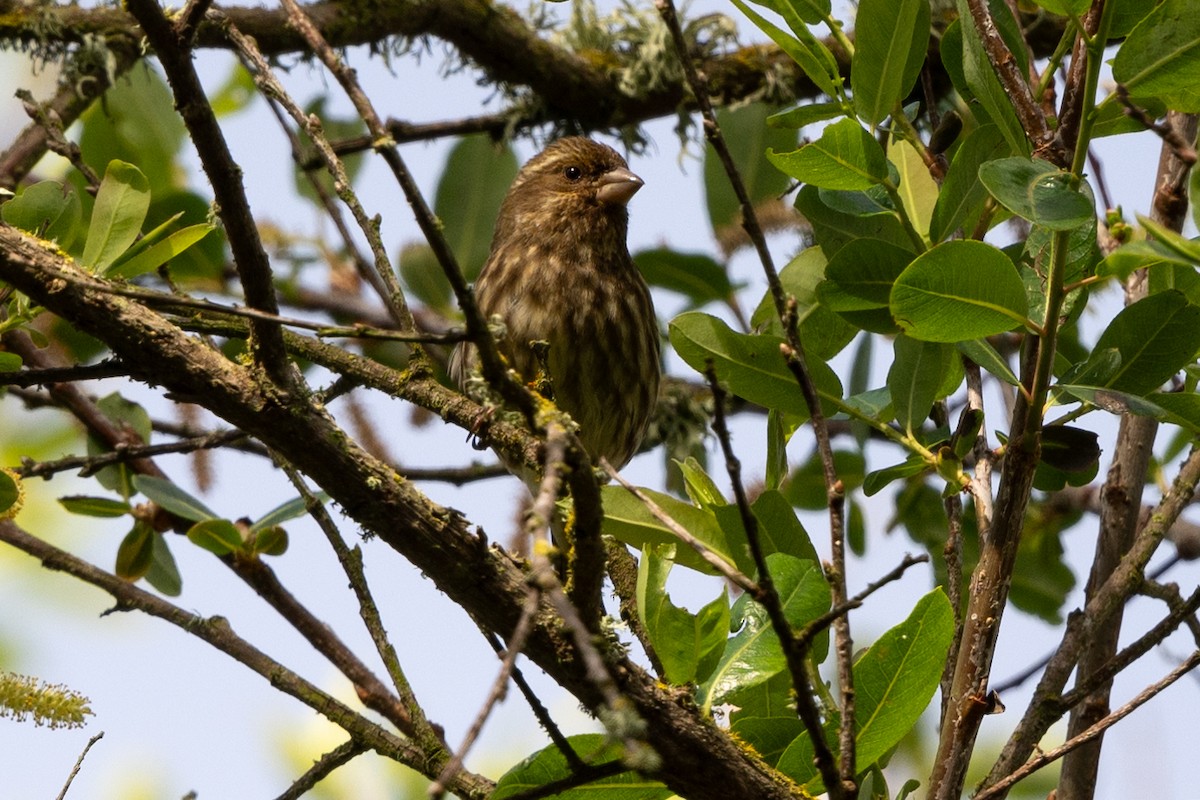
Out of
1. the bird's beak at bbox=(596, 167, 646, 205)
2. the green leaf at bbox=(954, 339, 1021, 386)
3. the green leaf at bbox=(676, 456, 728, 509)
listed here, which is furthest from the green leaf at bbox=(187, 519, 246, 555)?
the bird's beak at bbox=(596, 167, 646, 205)

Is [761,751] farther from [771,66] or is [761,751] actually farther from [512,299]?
[771,66]

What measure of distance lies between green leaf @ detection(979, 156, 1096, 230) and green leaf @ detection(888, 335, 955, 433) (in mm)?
704

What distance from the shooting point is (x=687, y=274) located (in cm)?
546

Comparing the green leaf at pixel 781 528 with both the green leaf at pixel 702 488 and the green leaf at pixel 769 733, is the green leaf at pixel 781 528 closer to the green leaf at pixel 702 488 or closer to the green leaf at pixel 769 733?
the green leaf at pixel 702 488

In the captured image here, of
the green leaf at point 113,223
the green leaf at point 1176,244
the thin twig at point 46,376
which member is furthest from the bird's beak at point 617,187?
the green leaf at point 1176,244

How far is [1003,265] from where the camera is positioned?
8.06ft

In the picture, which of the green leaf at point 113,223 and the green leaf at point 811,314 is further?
the green leaf at point 811,314

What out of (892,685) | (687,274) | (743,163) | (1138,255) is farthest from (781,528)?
(743,163)

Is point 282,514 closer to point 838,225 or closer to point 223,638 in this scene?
point 223,638

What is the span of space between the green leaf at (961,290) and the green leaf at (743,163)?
289 cm

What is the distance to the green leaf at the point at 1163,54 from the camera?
2295mm

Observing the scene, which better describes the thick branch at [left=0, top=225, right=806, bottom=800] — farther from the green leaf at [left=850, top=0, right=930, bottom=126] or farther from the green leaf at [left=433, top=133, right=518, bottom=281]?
the green leaf at [left=433, top=133, right=518, bottom=281]

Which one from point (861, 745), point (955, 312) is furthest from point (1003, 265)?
point (861, 745)

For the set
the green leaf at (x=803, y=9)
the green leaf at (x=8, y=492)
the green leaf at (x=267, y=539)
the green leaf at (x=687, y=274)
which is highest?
the green leaf at (x=687, y=274)
